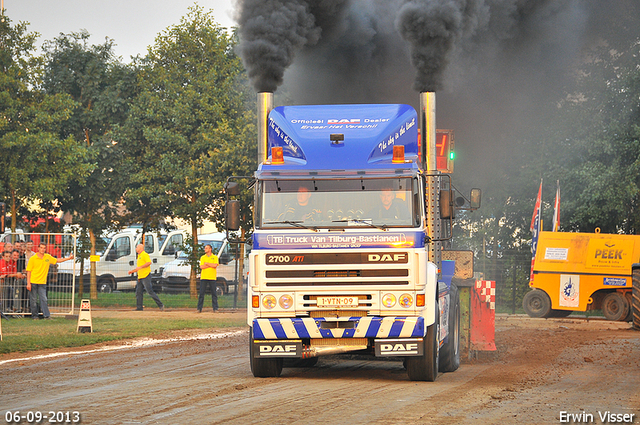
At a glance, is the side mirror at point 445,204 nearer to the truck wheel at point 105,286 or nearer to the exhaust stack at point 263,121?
the exhaust stack at point 263,121

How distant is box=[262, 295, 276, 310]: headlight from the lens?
10.7m

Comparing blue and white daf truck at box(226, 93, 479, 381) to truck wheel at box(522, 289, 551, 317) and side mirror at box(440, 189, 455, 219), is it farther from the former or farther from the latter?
truck wheel at box(522, 289, 551, 317)

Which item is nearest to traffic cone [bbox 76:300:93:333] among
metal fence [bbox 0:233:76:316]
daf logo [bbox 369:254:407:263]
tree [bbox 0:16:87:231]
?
metal fence [bbox 0:233:76:316]

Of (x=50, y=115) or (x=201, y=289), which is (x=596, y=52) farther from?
(x=50, y=115)

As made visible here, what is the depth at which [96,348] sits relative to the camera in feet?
52.2

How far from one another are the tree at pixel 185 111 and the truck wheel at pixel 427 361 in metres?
20.6

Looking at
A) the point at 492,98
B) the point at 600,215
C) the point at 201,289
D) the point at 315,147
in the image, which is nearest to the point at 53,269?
the point at 201,289

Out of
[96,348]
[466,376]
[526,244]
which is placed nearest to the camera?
[466,376]

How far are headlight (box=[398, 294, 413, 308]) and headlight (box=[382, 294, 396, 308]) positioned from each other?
8cm

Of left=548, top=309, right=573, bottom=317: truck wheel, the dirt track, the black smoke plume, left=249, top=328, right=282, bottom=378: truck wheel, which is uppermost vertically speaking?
the black smoke plume

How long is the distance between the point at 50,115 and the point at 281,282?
72.4 ft

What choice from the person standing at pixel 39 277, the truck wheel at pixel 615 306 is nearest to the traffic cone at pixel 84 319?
the person standing at pixel 39 277

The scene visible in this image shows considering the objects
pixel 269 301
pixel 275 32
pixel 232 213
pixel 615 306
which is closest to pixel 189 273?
pixel 615 306

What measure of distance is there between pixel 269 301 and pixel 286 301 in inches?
8.5
